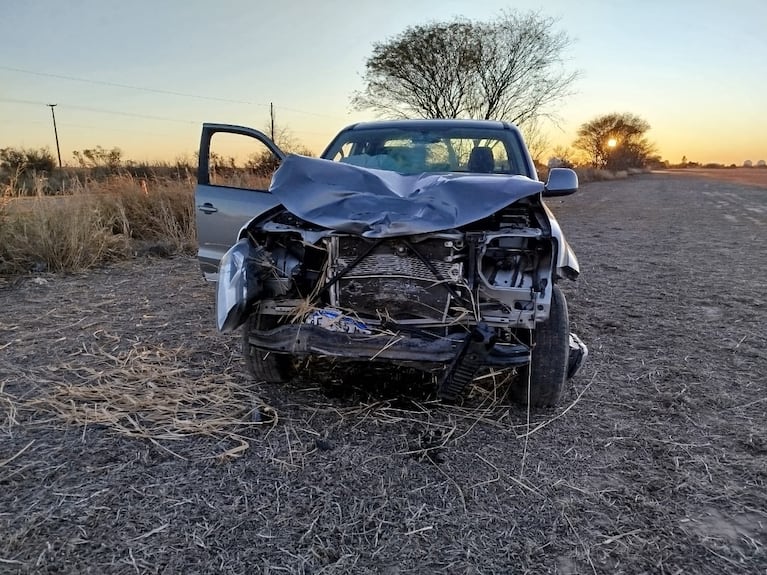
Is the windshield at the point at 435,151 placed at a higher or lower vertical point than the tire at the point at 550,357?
higher

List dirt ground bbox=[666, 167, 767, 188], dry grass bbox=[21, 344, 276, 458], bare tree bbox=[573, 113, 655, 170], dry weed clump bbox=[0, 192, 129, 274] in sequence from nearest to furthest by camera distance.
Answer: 1. dry grass bbox=[21, 344, 276, 458]
2. dry weed clump bbox=[0, 192, 129, 274]
3. dirt ground bbox=[666, 167, 767, 188]
4. bare tree bbox=[573, 113, 655, 170]

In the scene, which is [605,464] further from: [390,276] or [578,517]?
[390,276]

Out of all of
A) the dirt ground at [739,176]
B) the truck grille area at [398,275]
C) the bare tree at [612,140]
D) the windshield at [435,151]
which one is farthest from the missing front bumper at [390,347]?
A: the bare tree at [612,140]

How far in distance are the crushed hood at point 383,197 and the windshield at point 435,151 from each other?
0.92 m

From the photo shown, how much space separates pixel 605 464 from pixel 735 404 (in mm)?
1241

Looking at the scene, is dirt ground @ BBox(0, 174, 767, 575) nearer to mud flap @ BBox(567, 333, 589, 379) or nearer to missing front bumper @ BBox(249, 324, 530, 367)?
mud flap @ BBox(567, 333, 589, 379)

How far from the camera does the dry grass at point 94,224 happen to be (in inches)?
270

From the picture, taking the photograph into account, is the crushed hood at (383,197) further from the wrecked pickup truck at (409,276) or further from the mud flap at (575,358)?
the mud flap at (575,358)

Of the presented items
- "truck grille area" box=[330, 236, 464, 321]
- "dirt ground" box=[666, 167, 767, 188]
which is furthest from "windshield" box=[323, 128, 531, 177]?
"dirt ground" box=[666, 167, 767, 188]

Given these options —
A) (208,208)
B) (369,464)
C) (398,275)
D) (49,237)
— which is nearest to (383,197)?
(398,275)

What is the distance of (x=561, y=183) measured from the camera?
12.3 ft

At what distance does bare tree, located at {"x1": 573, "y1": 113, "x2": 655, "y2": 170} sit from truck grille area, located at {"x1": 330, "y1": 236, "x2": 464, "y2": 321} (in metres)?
66.5

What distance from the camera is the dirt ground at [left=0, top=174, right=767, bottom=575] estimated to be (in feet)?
6.72

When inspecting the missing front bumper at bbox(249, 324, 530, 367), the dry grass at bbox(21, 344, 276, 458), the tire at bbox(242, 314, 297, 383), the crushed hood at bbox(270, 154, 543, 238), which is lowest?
the dry grass at bbox(21, 344, 276, 458)
